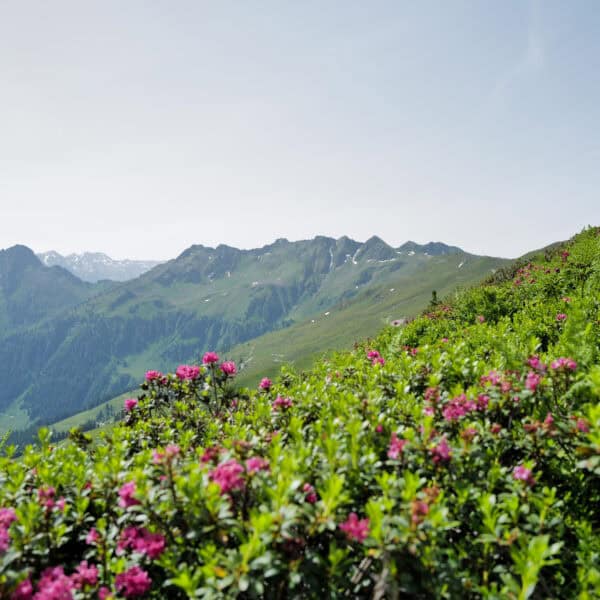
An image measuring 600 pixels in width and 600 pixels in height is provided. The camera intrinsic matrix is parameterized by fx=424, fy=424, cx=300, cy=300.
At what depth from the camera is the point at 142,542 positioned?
146 inches

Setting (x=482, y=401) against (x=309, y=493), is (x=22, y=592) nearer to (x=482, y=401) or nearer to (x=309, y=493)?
(x=309, y=493)

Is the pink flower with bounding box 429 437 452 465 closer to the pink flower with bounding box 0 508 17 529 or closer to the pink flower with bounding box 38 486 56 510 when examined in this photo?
the pink flower with bounding box 38 486 56 510

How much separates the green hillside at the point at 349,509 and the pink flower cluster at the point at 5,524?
0.01 m

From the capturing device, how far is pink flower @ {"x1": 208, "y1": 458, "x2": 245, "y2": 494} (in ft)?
12.1

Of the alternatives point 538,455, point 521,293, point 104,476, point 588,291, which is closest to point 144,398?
point 104,476

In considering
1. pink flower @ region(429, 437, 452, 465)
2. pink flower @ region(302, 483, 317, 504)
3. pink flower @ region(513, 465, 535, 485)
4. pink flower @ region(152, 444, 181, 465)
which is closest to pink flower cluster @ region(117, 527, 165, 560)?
pink flower @ region(152, 444, 181, 465)

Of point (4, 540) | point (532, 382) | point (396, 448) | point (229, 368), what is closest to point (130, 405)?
point (229, 368)

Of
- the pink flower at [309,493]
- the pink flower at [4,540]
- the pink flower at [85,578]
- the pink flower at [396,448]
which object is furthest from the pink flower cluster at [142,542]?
the pink flower at [396,448]

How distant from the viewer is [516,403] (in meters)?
5.05

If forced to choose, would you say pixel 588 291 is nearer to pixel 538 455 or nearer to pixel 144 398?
pixel 538 455

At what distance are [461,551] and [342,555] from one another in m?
1.21

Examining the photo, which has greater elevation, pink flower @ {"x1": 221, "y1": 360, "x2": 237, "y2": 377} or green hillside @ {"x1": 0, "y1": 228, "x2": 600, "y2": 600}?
pink flower @ {"x1": 221, "y1": 360, "x2": 237, "y2": 377}

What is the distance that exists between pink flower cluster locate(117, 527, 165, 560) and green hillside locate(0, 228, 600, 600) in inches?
0.6

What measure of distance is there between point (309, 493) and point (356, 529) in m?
0.65
